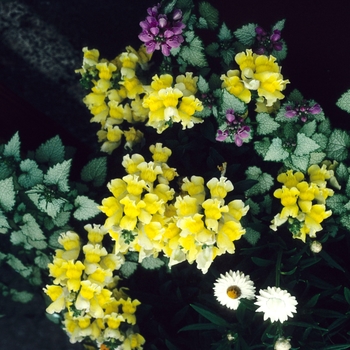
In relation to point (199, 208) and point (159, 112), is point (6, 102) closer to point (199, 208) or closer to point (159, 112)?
point (159, 112)

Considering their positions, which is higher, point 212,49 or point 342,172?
point 212,49

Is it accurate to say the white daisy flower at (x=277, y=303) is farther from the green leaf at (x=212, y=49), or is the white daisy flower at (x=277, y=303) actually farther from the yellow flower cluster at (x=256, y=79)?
the green leaf at (x=212, y=49)

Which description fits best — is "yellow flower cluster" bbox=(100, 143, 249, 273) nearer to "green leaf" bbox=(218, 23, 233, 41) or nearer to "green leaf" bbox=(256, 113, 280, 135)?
"green leaf" bbox=(256, 113, 280, 135)

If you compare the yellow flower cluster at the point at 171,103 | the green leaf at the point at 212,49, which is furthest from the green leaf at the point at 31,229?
the green leaf at the point at 212,49

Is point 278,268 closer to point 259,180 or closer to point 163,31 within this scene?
point 259,180

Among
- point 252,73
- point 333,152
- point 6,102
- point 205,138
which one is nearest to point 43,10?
point 6,102

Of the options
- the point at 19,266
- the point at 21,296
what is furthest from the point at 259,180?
the point at 21,296

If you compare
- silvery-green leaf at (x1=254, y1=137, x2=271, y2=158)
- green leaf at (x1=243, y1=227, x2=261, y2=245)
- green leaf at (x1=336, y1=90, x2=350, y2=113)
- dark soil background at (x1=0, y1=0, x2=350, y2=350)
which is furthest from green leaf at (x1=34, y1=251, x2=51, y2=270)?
green leaf at (x1=336, y1=90, x2=350, y2=113)
